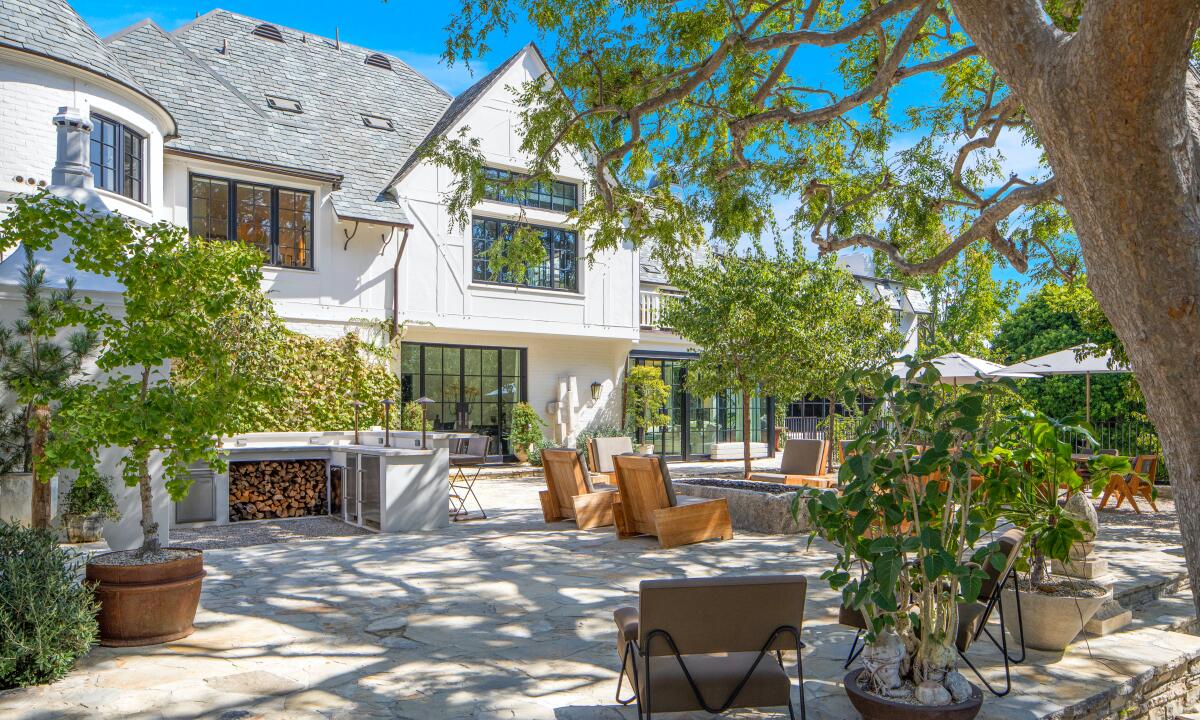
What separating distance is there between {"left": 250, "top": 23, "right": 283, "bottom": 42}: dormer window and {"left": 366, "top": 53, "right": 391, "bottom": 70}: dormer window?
216 cm

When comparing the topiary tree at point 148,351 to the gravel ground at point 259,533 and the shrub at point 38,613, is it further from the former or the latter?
the gravel ground at point 259,533

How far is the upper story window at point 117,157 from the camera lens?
40.3ft

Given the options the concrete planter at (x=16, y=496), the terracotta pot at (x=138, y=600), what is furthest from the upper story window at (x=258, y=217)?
the terracotta pot at (x=138, y=600)

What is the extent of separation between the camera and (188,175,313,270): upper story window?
14.4 m

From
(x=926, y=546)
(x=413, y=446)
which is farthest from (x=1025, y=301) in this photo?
(x=926, y=546)

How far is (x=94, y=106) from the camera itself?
12.2 metres

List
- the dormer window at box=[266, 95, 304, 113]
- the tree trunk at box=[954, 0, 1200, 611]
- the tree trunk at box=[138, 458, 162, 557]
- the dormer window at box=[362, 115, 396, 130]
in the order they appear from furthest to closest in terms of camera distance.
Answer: the dormer window at box=[362, 115, 396, 130] → the dormer window at box=[266, 95, 304, 113] → the tree trunk at box=[138, 458, 162, 557] → the tree trunk at box=[954, 0, 1200, 611]

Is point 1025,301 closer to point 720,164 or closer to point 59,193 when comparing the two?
point 720,164

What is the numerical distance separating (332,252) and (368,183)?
170 cm

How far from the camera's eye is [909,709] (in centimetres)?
366

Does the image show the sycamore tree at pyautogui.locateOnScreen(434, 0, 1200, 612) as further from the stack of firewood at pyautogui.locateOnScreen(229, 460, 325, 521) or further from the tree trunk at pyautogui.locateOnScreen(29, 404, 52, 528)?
the stack of firewood at pyautogui.locateOnScreen(229, 460, 325, 521)

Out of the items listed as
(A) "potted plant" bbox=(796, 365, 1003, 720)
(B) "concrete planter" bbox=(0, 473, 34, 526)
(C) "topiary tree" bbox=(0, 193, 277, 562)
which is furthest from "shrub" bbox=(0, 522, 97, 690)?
(A) "potted plant" bbox=(796, 365, 1003, 720)

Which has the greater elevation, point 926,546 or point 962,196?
point 962,196

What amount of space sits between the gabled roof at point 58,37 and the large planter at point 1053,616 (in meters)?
13.3
